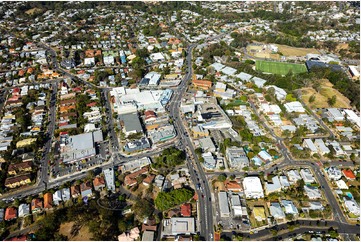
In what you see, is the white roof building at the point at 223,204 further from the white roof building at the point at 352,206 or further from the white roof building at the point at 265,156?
the white roof building at the point at 352,206

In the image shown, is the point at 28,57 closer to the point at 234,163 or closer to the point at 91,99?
the point at 91,99

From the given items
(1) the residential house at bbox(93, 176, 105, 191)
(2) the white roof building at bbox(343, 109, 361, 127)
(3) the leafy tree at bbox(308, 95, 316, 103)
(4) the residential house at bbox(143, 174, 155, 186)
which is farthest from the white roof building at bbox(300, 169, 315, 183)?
(1) the residential house at bbox(93, 176, 105, 191)

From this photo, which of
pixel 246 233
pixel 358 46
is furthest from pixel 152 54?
pixel 358 46

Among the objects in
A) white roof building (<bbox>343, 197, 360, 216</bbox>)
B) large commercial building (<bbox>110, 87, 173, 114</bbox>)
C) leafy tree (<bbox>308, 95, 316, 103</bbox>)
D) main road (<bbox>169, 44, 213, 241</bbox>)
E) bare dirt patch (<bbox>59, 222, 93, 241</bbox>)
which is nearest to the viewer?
bare dirt patch (<bbox>59, 222, 93, 241</bbox>)

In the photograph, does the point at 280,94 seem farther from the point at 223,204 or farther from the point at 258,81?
the point at 223,204

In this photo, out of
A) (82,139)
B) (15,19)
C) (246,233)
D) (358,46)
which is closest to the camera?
(246,233)

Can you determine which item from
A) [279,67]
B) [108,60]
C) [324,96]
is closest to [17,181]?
[108,60]

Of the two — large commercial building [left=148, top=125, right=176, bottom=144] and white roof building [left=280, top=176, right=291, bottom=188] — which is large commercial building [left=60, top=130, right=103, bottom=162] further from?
white roof building [left=280, top=176, right=291, bottom=188]
